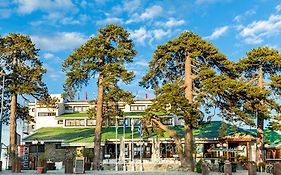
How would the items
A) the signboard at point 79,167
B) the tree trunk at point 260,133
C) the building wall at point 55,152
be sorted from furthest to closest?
1. the building wall at point 55,152
2. the tree trunk at point 260,133
3. the signboard at point 79,167

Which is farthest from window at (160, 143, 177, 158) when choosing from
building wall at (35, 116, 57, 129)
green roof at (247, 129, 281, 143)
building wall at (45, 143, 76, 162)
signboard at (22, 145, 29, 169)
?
building wall at (35, 116, 57, 129)

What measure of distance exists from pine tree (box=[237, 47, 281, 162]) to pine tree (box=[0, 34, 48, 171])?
2105 centimetres

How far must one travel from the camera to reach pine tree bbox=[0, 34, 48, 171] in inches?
1535

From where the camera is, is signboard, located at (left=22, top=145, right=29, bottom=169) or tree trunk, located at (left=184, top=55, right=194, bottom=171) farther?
tree trunk, located at (left=184, top=55, right=194, bottom=171)

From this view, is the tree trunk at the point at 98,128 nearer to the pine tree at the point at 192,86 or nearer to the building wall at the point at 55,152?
the pine tree at the point at 192,86

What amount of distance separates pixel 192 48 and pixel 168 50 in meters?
2.41

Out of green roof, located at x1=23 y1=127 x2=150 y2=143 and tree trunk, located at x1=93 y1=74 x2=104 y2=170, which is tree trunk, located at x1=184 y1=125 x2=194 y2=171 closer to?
tree trunk, located at x1=93 y1=74 x2=104 y2=170

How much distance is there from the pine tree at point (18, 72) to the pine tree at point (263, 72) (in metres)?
21.0

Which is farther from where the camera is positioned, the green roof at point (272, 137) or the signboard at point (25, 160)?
the green roof at point (272, 137)

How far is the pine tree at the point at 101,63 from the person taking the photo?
3778 centimetres

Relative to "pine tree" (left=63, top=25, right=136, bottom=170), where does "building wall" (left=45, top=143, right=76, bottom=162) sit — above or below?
below

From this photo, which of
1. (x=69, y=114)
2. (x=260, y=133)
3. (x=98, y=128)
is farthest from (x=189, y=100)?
(x=69, y=114)

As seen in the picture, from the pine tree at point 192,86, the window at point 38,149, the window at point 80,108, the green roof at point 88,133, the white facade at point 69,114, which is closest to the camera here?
the pine tree at point 192,86

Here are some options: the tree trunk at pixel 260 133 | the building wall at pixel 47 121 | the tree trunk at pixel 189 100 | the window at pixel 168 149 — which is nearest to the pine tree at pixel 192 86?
the tree trunk at pixel 189 100
